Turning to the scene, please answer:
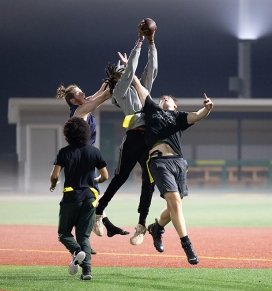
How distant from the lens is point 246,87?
44.7m

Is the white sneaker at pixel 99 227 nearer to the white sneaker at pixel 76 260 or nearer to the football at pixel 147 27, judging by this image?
the white sneaker at pixel 76 260

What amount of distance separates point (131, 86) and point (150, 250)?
10.7 feet

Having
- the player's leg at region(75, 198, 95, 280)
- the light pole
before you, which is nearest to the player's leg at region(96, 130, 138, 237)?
the player's leg at region(75, 198, 95, 280)

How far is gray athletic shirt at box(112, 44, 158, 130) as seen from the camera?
10.5m

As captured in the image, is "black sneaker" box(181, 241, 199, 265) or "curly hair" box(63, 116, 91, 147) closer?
"curly hair" box(63, 116, 91, 147)

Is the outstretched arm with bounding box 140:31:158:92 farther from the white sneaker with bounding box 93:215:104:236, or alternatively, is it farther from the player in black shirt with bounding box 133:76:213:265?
the white sneaker with bounding box 93:215:104:236

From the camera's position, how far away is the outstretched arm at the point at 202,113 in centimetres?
994

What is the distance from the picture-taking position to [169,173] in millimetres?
10320

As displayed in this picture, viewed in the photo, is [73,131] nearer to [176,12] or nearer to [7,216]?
[7,216]

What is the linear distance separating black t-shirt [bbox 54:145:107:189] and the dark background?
128ft

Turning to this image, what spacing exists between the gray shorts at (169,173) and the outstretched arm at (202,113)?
18.3 inches

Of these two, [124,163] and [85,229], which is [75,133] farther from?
[124,163]

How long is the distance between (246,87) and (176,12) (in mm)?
7340

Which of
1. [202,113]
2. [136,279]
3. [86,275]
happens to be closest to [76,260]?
[86,275]
